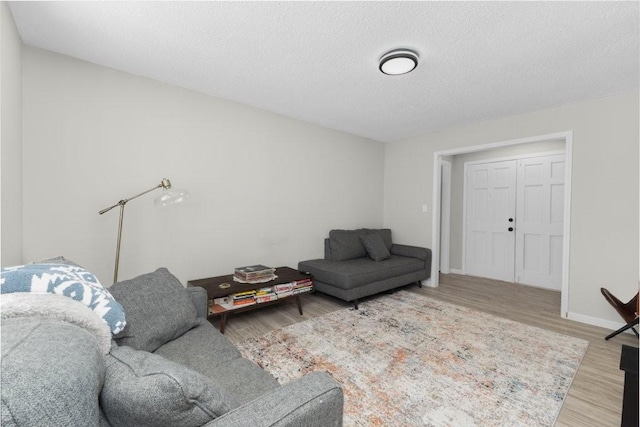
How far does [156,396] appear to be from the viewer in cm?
68

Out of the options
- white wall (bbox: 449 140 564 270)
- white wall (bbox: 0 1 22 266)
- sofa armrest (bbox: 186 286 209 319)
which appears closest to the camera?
white wall (bbox: 0 1 22 266)

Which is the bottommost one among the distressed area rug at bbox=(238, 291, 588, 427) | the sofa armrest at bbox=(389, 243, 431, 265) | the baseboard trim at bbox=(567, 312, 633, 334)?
the distressed area rug at bbox=(238, 291, 588, 427)

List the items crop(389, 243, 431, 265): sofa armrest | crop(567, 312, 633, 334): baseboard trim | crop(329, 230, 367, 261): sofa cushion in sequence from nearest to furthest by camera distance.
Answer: crop(567, 312, 633, 334): baseboard trim → crop(329, 230, 367, 261): sofa cushion → crop(389, 243, 431, 265): sofa armrest

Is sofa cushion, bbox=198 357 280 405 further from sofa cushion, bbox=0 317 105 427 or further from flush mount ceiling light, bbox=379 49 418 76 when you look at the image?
flush mount ceiling light, bbox=379 49 418 76

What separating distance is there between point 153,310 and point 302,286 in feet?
6.05

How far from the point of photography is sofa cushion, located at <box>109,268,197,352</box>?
1413 millimetres

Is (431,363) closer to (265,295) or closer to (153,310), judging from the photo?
(265,295)

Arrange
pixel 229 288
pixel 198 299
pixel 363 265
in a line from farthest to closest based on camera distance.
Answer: pixel 363 265
pixel 229 288
pixel 198 299

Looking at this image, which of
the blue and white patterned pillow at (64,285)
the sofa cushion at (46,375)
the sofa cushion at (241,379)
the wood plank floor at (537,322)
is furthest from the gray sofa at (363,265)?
the sofa cushion at (46,375)

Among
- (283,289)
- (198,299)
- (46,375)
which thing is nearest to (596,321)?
(283,289)

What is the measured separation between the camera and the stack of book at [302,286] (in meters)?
3.16

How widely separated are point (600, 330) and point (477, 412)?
2.18 metres

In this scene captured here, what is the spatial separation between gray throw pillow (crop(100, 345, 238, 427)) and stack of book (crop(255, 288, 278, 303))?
2.07 metres

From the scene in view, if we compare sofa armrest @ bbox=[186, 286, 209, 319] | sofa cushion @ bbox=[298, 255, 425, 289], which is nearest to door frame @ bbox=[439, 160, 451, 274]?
sofa cushion @ bbox=[298, 255, 425, 289]
